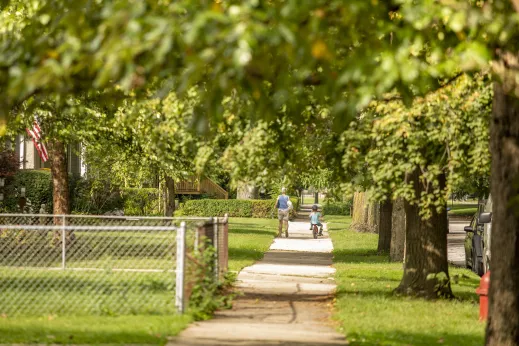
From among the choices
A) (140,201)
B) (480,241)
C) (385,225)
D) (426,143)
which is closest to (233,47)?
(426,143)

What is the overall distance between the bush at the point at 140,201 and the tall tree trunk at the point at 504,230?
3224 centimetres

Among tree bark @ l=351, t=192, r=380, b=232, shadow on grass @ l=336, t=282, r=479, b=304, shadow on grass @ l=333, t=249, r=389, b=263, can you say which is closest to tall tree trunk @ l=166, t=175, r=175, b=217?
tree bark @ l=351, t=192, r=380, b=232

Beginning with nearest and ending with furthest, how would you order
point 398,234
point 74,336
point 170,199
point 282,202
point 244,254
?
point 74,336 → point 398,234 → point 244,254 → point 282,202 → point 170,199

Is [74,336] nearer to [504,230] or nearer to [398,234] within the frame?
[504,230]

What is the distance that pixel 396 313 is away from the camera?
43.1ft

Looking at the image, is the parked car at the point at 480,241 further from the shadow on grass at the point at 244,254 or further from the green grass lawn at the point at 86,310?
the green grass lawn at the point at 86,310

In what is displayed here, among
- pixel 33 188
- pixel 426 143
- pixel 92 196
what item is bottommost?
pixel 92 196

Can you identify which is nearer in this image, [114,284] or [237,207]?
[114,284]

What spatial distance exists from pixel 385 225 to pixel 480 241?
8260 millimetres

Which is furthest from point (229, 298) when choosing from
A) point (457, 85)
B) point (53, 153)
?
point (53, 153)

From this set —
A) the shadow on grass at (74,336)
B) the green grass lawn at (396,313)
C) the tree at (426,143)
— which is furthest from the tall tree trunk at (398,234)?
the shadow on grass at (74,336)

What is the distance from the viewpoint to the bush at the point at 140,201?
41625mm

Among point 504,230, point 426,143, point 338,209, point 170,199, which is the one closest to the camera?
point 504,230

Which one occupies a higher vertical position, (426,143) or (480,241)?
(426,143)
